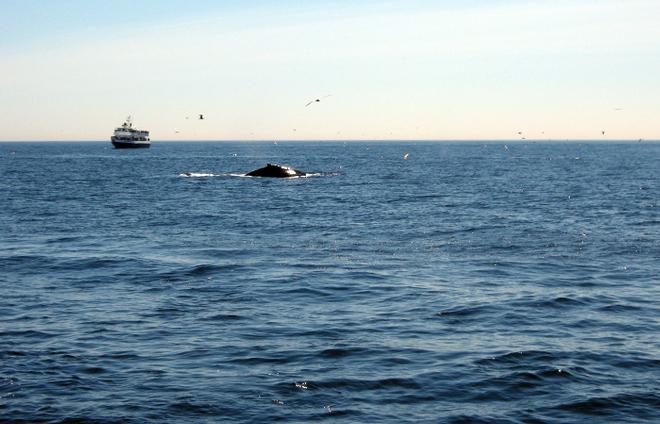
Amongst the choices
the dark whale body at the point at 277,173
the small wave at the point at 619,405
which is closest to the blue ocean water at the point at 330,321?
the small wave at the point at 619,405

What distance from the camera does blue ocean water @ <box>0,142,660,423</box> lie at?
53.2 ft

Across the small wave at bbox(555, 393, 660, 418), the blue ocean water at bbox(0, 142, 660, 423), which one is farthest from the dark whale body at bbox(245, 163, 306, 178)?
the small wave at bbox(555, 393, 660, 418)

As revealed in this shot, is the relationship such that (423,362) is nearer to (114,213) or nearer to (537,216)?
(537,216)

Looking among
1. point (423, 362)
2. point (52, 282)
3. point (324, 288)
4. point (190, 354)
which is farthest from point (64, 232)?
point (423, 362)

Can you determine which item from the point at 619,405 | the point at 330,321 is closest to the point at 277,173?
the point at 330,321

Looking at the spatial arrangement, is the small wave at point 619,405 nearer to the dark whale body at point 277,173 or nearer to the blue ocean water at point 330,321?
the blue ocean water at point 330,321

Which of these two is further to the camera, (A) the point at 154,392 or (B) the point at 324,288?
(B) the point at 324,288

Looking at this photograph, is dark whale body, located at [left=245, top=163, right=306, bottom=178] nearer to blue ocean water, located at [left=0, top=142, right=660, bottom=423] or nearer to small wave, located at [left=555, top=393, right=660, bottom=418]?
blue ocean water, located at [left=0, top=142, right=660, bottom=423]

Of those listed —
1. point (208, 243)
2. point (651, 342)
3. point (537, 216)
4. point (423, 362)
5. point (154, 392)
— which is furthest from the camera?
point (537, 216)

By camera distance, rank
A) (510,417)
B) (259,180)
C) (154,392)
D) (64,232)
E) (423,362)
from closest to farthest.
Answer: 1. (510,417)
2. (154,392)
3. (423,362)
4. (64,232)
5. (259,180)

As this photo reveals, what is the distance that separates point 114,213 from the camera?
180ft

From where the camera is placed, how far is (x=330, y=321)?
22984 millimetres

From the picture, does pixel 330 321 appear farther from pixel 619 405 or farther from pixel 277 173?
pixel 277 173

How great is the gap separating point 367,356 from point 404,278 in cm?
1021
